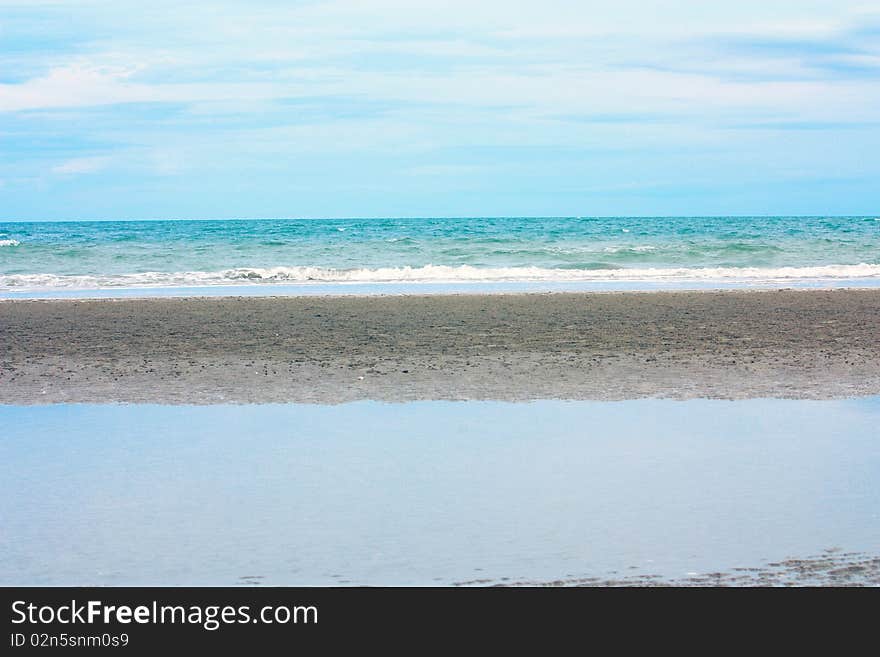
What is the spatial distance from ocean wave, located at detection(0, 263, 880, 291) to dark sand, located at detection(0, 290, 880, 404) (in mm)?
7486

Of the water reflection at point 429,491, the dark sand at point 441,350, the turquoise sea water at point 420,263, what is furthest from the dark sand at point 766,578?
the turquoise sea water at point 420,263

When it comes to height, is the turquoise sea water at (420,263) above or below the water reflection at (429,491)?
below

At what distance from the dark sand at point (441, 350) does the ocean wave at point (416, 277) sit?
7486 mm

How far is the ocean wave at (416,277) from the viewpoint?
25250mm

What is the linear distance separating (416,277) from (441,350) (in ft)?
52.4

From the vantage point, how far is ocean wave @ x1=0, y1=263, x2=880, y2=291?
25250mm

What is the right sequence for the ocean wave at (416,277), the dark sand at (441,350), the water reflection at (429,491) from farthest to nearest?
the ocean wave at (416,277) → the dark sand at (441,350) → the water reflection at (429,491)

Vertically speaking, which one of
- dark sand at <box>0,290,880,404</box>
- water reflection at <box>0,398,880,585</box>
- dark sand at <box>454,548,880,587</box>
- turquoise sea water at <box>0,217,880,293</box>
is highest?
dark sand at <box>454,548,880,587</box>

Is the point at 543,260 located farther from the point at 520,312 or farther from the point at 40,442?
the point at 40,442

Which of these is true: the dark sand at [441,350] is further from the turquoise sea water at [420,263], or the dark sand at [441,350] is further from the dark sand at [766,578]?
the turquoise sea water at [420,263]

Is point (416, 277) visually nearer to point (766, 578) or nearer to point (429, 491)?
point (429, 491)

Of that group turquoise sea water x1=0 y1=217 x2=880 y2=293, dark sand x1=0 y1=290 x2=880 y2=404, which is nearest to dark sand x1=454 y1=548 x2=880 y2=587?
dark sand x1=0 y1=290 x2=880 y2=404

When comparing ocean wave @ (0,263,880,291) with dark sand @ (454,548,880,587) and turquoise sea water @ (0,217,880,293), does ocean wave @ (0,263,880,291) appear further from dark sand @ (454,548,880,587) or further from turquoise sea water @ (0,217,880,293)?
dark sand @ (454,548,880,587)
